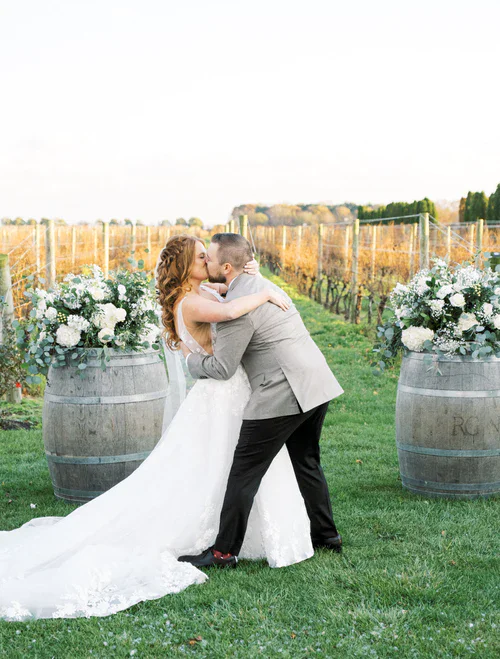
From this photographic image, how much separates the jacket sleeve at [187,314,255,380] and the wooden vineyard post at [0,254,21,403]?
483 centimetres

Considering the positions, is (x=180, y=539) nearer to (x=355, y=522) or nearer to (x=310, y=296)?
(x=355, y=522)

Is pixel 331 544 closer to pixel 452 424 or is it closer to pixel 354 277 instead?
pixel 452 424

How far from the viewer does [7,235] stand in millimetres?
29641

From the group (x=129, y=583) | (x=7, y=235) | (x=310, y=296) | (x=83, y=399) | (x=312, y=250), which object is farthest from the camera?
(x=7, y=235)

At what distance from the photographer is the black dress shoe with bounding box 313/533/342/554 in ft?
13.7

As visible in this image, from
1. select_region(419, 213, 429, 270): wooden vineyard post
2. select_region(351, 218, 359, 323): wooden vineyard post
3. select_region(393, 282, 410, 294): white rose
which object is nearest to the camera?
select_region(393, 282, 410, 294): white rose

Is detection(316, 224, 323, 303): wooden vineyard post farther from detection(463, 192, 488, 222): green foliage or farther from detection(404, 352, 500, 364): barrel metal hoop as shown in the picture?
detection(404, 352, 500, 364): barrel metal hoop

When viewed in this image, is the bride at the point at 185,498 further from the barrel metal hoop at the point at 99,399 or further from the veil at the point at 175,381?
the barrel metal hoop at the point at 99,399

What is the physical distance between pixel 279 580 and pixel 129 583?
2.37 feet

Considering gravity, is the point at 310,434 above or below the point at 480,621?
above

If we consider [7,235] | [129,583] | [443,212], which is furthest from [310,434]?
[443,212]

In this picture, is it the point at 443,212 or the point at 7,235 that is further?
the point at 443,212

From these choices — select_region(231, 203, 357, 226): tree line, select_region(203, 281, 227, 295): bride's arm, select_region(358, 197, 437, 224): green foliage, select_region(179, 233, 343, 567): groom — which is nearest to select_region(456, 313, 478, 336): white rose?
select_region(179, 233, 343, 567): groom

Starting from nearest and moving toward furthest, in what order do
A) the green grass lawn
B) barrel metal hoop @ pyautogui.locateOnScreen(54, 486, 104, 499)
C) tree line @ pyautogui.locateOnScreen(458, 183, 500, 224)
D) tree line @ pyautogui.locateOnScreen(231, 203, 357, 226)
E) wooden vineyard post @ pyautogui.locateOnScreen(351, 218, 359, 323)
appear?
the green grass lawn < barrel metal hoop @ pyautogui.locateOnScreen(54, 486, 104, 499) < wooden vineyard post @ pyautogui.locateOnScreen(351, 218, 359, 323) < tree line @ pyautogui.locateOnScreen(458, 183, 500, 224) < tree line @ pyautogui.locateOnScreen(231, 203, 357, 226)
